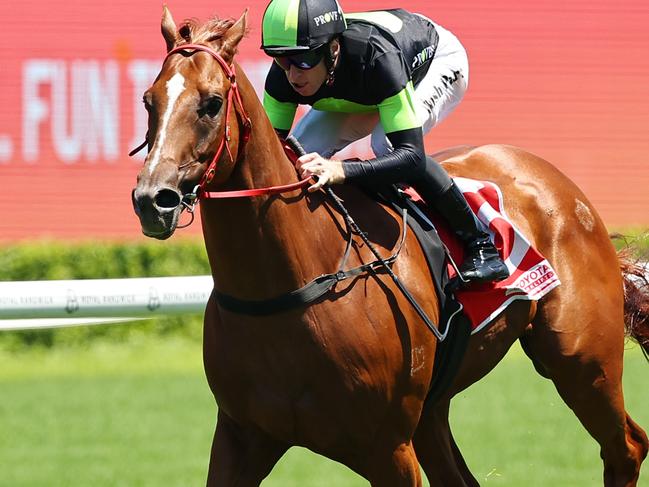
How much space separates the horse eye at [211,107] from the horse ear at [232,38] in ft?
0.61

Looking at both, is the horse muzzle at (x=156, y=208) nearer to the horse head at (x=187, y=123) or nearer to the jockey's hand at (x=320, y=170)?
the horse head at (x=187, y=123)

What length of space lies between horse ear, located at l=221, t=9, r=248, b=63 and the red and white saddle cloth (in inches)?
50.8

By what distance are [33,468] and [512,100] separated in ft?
28.2

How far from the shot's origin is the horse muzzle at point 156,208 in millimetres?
3344

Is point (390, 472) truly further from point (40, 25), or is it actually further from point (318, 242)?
point (40, 25)

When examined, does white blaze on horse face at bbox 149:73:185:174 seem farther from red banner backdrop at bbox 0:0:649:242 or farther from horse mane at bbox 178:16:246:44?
red banner backdrop at bbox 0:0:649:242

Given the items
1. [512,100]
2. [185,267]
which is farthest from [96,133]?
[512,100]

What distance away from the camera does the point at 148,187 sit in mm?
3355

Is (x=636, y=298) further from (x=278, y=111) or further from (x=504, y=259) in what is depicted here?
(x=278, y=111)

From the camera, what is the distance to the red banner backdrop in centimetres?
1302

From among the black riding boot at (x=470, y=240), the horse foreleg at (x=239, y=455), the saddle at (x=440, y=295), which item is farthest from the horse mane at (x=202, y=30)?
the horse foreleg at (x=239, y=455)

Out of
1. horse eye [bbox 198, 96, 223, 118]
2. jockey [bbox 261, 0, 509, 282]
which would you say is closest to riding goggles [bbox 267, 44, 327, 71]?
jockey [bbox 261, 0, 509, 282]

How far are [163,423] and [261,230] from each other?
14.6 ft

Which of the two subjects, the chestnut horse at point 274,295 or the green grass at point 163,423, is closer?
the chestnut horse at point 274,295
